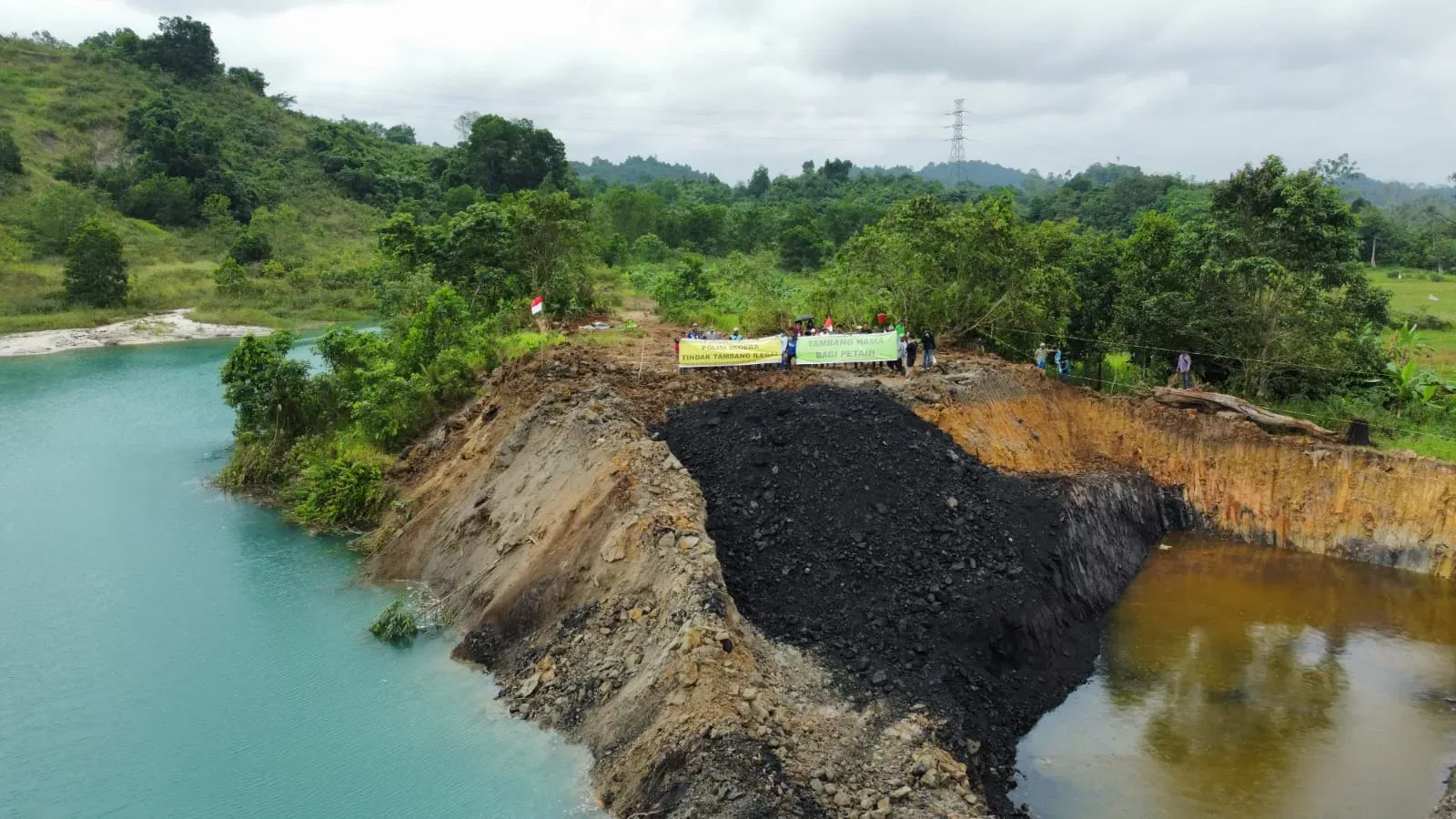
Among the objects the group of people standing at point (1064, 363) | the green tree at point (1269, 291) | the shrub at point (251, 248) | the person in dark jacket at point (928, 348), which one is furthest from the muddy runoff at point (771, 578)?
the shrub at point (251, 248)

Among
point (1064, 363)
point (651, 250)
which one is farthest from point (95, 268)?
point (1064, 363)

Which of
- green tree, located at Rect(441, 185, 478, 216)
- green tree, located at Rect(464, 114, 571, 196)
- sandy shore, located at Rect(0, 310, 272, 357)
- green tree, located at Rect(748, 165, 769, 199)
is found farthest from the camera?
green tree, located at Rect(748, 165, 769, 199)

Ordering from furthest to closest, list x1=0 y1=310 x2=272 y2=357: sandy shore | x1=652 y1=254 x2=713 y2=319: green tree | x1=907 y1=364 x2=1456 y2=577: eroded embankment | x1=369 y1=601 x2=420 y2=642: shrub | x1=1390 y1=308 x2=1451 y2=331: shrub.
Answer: x1=0 y1=310 x2=272 y2=357: sandy shore < x1=652 y1=254 x2=713 y2=319: green tree < x1=1390 y1=308 x2=1451 y2=331: shrub < x1=907 y1=364 x2=1456 y2=577: eroded embankment < x1=369 y1=601 x2=420 y2=642: shrub

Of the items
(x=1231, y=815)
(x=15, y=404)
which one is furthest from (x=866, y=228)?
(x=15, y=404)

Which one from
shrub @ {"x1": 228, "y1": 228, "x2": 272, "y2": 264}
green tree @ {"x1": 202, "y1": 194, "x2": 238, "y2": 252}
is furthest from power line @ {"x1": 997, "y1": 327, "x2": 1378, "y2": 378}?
green tree @ {"x1": 202, "y1": 194, "x2": 238, "y2": 252}

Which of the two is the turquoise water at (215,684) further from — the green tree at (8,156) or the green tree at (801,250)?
the green tree at (8,156)

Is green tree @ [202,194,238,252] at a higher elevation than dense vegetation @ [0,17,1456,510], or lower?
higher

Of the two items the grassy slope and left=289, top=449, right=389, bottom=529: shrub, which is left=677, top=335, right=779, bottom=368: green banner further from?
the grassy slope

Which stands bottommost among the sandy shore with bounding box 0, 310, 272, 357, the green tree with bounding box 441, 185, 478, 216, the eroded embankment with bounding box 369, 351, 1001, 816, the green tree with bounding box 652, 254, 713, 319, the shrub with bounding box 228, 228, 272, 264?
the eroded embankment with bounding box 369, 351, 1001, 816
